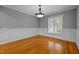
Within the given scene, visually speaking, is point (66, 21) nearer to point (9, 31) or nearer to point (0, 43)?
point (9, 31)

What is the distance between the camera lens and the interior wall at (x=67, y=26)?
0.94 m

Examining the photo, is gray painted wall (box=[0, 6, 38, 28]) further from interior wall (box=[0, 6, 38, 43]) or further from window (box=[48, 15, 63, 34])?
window (box=[48, 15, 63, 34])

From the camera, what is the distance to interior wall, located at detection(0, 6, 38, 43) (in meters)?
0.96

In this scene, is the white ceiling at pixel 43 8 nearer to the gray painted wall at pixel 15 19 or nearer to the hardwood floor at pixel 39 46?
the gray painted wall at pixel 15 19

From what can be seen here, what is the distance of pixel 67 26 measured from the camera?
0.98 meters

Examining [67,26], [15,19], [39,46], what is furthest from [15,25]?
[67,26]

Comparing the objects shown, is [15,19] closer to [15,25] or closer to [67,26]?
[15,25]

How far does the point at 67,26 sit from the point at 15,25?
2.16ft

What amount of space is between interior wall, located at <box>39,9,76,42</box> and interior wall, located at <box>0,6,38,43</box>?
0.34 feet

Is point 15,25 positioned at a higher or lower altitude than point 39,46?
higher

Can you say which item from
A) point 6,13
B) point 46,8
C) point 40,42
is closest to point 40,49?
point 40,42

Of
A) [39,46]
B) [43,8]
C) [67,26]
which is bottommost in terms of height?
[39,46]
